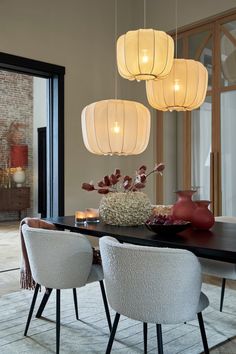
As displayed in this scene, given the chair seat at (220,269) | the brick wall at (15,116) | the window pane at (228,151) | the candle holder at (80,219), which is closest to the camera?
the chair seat at (220,269)

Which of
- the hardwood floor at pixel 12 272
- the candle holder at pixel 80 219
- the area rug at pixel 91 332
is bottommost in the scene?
the hardwood floor at pixel 12 272

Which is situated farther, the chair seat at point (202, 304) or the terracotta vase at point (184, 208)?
the terracotta vase at point (184, 208)

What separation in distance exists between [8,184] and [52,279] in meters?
7.22

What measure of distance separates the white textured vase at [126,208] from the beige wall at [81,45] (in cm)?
237

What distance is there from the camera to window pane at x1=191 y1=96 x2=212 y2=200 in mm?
4977

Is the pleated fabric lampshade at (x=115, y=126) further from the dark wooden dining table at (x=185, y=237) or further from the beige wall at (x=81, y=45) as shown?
the beige wall at (x=81, y=45)

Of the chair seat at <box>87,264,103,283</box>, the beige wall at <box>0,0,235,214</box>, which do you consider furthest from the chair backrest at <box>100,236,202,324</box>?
the beige wall at <box>0,0,235,214</box>

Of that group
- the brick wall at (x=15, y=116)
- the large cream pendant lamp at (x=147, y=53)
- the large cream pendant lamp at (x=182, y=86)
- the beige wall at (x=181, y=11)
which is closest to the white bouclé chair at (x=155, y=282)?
the large cream pendant lamp at (x=147, y=53)

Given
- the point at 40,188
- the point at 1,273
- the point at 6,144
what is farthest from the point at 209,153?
the point at 6,144

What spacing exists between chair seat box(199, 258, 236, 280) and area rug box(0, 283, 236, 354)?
369 mm

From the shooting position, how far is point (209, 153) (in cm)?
495

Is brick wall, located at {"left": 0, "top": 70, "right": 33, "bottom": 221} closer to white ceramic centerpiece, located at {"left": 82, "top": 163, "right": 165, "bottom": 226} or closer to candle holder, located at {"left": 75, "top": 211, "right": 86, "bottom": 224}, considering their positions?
candle holder, located at {"left": 75, "top": 211, "right": 86, "bottom": 224}

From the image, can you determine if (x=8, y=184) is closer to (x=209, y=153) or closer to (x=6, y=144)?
(x=6, y=144)

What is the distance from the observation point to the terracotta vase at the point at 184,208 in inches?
99.7
